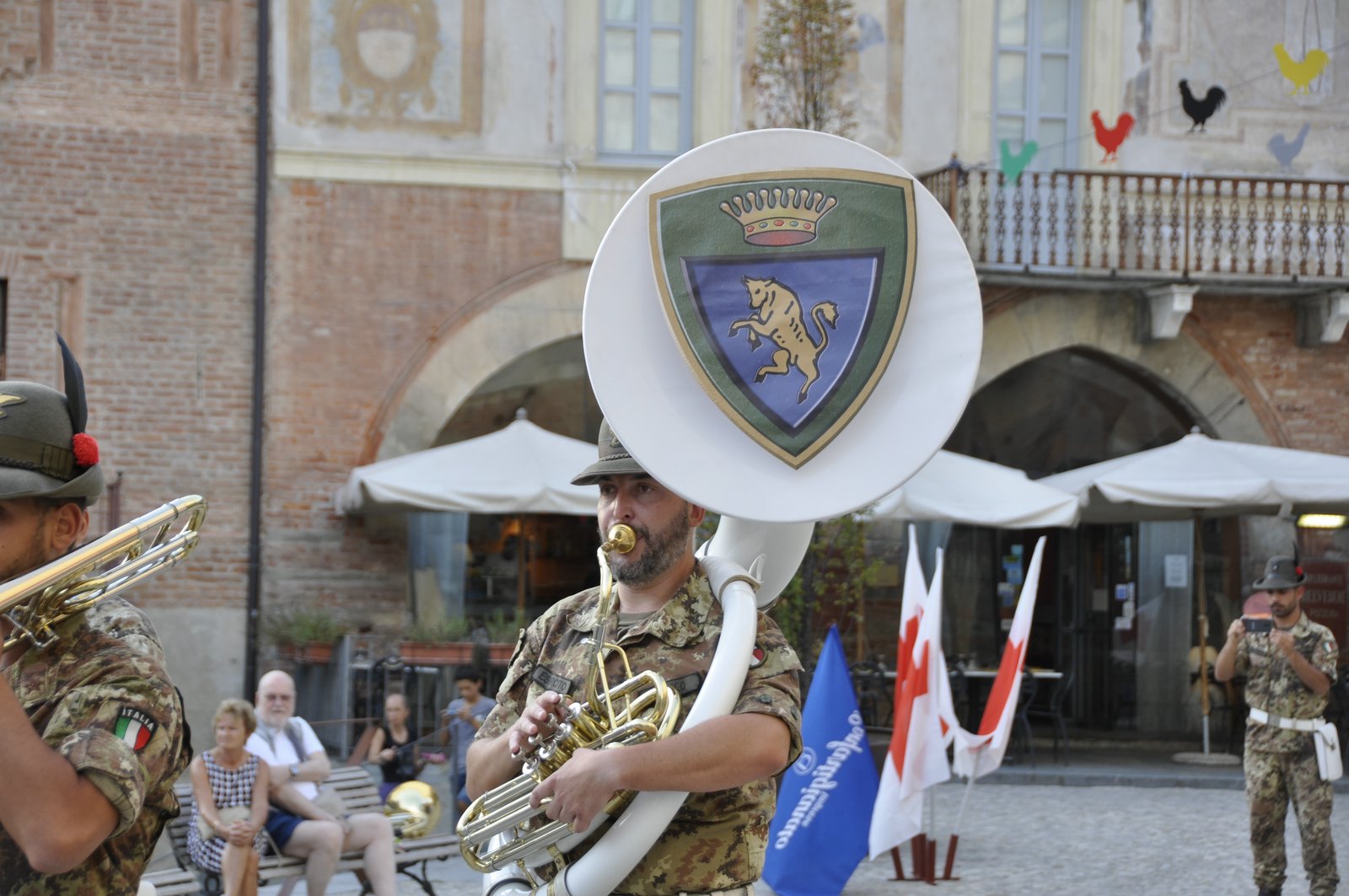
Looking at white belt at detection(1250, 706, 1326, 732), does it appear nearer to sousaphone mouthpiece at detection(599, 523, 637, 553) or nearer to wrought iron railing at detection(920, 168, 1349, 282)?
sousaphone mouthpiece at detection(599, 523, 637, 553)

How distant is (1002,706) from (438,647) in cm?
568

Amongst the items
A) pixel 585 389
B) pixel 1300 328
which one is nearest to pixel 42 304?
pixel 585 389

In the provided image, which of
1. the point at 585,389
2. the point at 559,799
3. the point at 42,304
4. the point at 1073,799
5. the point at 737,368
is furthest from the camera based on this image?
the point at 585,389

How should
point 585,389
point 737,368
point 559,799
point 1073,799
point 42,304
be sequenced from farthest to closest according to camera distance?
point 585,389
point 42,304
point 1073,799
point 737,368
point 559,799

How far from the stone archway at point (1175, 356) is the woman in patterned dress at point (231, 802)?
989cm

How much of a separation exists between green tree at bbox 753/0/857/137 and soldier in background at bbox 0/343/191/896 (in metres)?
11.9

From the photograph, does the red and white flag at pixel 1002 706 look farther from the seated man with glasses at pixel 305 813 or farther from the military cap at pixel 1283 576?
A: the seated man with glasses at pixel 305 813

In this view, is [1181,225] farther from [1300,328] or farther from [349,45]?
[349,45]

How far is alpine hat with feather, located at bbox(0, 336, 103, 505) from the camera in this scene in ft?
8.86

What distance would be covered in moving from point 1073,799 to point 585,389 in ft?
20.0

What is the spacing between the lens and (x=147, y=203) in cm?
1430

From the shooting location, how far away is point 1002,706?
345 inches

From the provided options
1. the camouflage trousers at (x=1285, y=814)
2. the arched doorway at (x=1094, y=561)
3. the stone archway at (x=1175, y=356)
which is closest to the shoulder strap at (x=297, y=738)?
the camouflage trousers at (x=1285, y=814)

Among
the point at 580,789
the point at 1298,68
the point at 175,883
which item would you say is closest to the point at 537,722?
the point at 580,789
